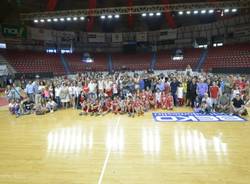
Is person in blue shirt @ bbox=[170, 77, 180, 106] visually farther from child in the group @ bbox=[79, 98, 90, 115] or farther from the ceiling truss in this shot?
the ceiling truss

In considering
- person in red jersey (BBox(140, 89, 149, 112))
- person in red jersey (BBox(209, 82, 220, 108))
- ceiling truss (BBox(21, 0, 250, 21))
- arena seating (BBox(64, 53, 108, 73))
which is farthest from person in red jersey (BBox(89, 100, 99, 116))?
arena seating (BBox(64, 53, 108, 73))

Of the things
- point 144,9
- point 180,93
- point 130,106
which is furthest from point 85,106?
point 144,9

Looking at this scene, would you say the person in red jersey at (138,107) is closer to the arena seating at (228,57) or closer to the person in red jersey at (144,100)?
the person in red jersey at (144,100)

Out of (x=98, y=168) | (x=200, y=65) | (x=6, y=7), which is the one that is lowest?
(x=98, y=168)

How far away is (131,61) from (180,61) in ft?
22.5

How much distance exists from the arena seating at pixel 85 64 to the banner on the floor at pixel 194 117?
21.5 metres

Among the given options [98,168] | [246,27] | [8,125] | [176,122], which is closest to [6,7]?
[8,125]

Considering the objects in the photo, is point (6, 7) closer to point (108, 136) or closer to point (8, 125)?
point (8, 125)

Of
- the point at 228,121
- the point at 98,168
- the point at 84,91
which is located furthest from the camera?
the point at 84,91

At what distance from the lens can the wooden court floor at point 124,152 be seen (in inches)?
168

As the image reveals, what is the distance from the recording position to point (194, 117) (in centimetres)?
897

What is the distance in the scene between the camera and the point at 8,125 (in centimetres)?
857

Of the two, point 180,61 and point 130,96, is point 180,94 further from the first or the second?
point 180,61

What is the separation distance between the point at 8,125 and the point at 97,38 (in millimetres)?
25237
